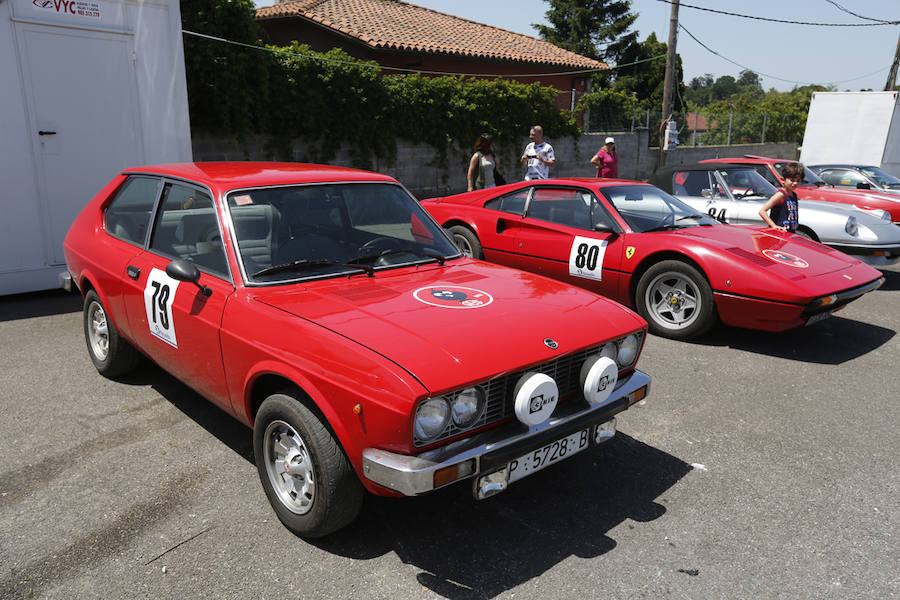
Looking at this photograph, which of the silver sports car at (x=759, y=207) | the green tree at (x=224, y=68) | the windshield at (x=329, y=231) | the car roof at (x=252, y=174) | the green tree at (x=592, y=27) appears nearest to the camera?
the windshield at (x=329, y=231)

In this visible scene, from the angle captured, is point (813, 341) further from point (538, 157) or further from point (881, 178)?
point (881, 178)

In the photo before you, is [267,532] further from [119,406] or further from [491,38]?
[491,38]

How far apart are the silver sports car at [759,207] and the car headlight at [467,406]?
6638mm

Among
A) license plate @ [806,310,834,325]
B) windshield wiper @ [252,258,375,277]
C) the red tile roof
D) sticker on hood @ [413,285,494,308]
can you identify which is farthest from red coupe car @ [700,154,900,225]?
the red tile roof

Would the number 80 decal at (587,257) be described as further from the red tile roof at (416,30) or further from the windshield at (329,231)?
the red tile roof at (416,30)

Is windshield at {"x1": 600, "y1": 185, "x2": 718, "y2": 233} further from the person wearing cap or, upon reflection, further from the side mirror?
the person wearing cap

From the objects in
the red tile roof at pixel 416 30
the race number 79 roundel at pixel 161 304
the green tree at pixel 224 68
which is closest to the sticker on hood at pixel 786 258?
A: the race number 79 roundel at pixel 161 304

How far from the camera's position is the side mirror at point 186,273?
318 cm

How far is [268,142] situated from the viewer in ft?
39.9

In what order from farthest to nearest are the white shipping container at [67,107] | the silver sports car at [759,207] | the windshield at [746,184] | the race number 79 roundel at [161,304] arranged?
the windshield at [746,184] → the silver sports car at [759,207] → the white shipping container at [67,107] → the race number 79 roundel at [161,304]

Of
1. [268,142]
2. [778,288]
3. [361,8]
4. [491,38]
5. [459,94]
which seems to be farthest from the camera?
[491,38]

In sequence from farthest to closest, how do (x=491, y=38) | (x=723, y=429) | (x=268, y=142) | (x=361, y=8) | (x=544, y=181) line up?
1. (x=491, y=38)
2. (x=361, y=8)
3. (x=268, y=142)
4. (x=544, y=181)
5. (x=723, y=429)

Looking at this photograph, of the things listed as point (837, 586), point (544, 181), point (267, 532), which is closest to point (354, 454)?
point (267, 532)

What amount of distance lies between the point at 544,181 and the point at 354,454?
4755mm
